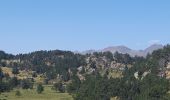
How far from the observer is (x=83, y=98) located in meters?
200

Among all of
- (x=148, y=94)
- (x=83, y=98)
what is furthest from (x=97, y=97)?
(x=148, y=94)

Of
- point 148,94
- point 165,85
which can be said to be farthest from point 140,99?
point 165,85

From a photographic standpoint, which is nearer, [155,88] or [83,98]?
[155,88]

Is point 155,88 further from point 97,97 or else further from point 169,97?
point 97,97

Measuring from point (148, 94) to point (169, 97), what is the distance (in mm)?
10751

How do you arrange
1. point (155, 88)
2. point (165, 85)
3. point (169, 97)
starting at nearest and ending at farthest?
point (169, 97), point (155, 88), point (165, 85)

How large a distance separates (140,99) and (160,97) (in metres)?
11.5

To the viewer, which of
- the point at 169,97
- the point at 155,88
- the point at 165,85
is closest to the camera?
the point at 169,97

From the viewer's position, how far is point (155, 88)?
18100 centimetres

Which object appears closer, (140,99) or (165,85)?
(140,99)

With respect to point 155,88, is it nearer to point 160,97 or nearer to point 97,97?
point 160,97

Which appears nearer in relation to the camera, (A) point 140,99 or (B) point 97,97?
(A) point 140,99

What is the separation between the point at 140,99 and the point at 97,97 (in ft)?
109

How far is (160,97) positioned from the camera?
584ft
